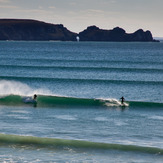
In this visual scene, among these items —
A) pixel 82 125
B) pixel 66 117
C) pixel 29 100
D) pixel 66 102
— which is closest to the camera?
pixel 82 125

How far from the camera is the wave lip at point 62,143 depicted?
21.4 m

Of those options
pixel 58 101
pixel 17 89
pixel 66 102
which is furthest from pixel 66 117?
pixel 17 89

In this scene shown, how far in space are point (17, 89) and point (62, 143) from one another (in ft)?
75.3

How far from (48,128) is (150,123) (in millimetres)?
6453

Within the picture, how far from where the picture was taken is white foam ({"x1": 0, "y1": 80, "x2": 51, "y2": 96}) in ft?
136

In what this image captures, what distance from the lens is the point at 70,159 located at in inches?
792

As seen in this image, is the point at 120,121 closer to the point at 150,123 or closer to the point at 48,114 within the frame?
the point at 150,123

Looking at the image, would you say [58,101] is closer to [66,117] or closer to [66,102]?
[66,102]

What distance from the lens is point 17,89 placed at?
1750 inches

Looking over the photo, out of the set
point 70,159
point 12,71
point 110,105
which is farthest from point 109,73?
point 70,159

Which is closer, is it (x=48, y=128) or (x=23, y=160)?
(x=23, y=160)

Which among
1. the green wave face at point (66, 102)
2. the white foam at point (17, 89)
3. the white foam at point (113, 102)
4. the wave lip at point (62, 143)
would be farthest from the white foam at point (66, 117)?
the white foam at point (17, 89)

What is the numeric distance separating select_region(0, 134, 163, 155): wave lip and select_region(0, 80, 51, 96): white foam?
1728 centimetres

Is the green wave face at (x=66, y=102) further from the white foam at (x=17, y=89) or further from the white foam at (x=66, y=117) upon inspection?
the white foam at (x=66, y=117)
